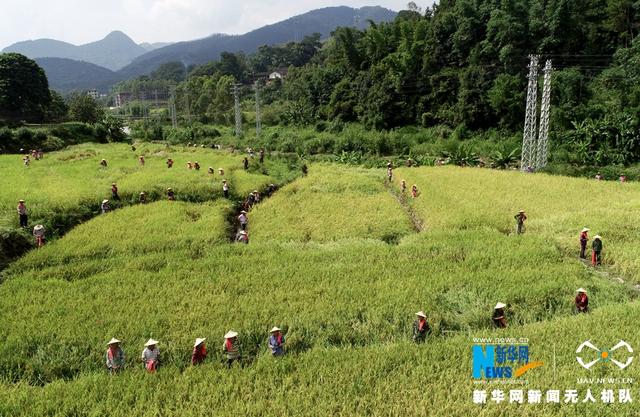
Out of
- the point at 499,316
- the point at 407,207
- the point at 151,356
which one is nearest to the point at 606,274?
the point at 499,316

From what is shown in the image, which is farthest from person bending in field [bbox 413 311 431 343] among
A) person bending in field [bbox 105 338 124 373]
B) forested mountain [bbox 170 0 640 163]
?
forested mountain [bbox 170 0 640 163]

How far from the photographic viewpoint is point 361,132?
161 ft

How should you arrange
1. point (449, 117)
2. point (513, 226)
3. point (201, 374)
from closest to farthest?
point (201, 374) < point (513, 226) < point (449, 117)

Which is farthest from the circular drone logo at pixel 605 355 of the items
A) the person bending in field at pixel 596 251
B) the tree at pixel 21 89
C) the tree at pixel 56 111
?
the tree at pixel 56 111

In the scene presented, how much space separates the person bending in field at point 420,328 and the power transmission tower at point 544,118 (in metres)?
22.9

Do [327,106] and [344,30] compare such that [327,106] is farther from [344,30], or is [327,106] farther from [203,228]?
[203,228]

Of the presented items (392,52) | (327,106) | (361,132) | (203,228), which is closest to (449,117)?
(361,132)

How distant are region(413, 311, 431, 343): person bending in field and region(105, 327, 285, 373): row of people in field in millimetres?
2657

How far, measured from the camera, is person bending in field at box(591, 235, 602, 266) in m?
12.4

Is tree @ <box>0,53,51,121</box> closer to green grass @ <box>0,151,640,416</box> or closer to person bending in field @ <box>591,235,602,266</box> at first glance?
green grass @ <box>0,151,640,416</box>

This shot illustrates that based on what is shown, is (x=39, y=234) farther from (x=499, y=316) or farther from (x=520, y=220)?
(x=520, y=220)

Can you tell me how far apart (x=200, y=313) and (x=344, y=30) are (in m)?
55.4

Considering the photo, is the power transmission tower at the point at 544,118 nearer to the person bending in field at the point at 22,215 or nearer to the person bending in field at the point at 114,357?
the person bending in field at the point at 114,357

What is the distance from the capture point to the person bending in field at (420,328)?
28.7ft
